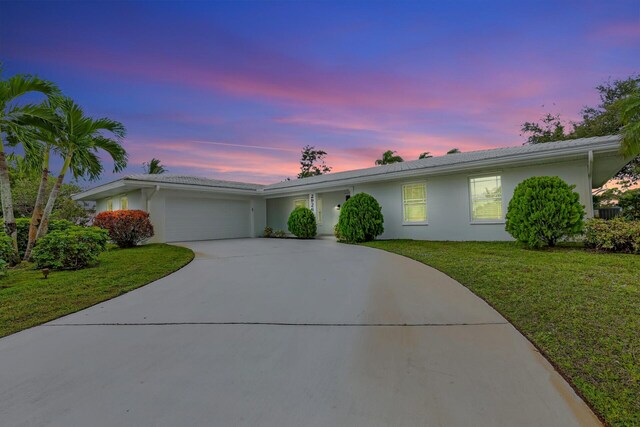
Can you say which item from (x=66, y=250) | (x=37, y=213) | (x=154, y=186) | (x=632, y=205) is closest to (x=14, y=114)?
(x=37, y=213)

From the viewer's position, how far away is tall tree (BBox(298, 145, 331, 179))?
3422cm

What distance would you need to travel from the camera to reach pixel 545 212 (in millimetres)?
7609

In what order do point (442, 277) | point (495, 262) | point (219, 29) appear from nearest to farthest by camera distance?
point (442, 277), point (495, 262), point (219, 29)

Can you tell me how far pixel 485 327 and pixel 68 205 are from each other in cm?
2333

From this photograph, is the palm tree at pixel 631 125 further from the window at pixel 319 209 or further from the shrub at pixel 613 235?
the window at pixel 319 209

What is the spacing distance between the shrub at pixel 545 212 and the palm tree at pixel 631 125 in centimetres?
135

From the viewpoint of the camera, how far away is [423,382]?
218cm

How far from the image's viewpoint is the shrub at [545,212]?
7.48 meters

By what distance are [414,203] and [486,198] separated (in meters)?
2.59

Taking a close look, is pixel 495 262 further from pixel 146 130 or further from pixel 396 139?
pixel 146 130

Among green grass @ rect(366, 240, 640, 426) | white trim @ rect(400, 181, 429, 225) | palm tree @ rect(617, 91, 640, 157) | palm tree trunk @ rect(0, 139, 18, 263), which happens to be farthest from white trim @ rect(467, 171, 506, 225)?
palm tree trunk @ rect(0, 139, 18, 263)

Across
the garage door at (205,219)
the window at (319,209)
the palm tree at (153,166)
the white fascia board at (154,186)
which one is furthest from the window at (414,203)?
the palm tree at (153,166)

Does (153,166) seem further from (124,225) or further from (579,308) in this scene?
(579,308)

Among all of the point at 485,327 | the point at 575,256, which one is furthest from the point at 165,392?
the point at 575,256
